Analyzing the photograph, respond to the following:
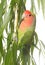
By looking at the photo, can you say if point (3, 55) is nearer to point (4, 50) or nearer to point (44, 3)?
point (4, 50)

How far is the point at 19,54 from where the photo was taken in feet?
1.38

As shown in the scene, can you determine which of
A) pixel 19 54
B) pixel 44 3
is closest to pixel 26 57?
pixel 19 54

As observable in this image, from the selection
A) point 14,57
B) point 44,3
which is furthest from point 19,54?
point 44,3

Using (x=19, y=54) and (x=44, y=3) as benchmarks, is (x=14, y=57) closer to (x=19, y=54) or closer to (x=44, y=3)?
(x=19, y=54)

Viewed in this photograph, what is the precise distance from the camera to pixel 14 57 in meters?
0.41

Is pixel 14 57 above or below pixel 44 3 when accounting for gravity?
below

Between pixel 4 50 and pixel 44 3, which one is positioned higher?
pixel 44 3

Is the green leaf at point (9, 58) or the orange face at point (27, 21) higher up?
the orange face at point (27, 21)

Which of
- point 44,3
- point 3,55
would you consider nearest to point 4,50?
point 3,55

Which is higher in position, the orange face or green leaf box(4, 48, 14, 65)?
the orange face

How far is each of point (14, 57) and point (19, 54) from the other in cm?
1

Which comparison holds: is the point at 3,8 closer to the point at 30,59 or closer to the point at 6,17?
the point at 6,17

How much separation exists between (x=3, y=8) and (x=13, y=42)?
3.0 inches

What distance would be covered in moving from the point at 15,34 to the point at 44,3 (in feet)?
0.30
